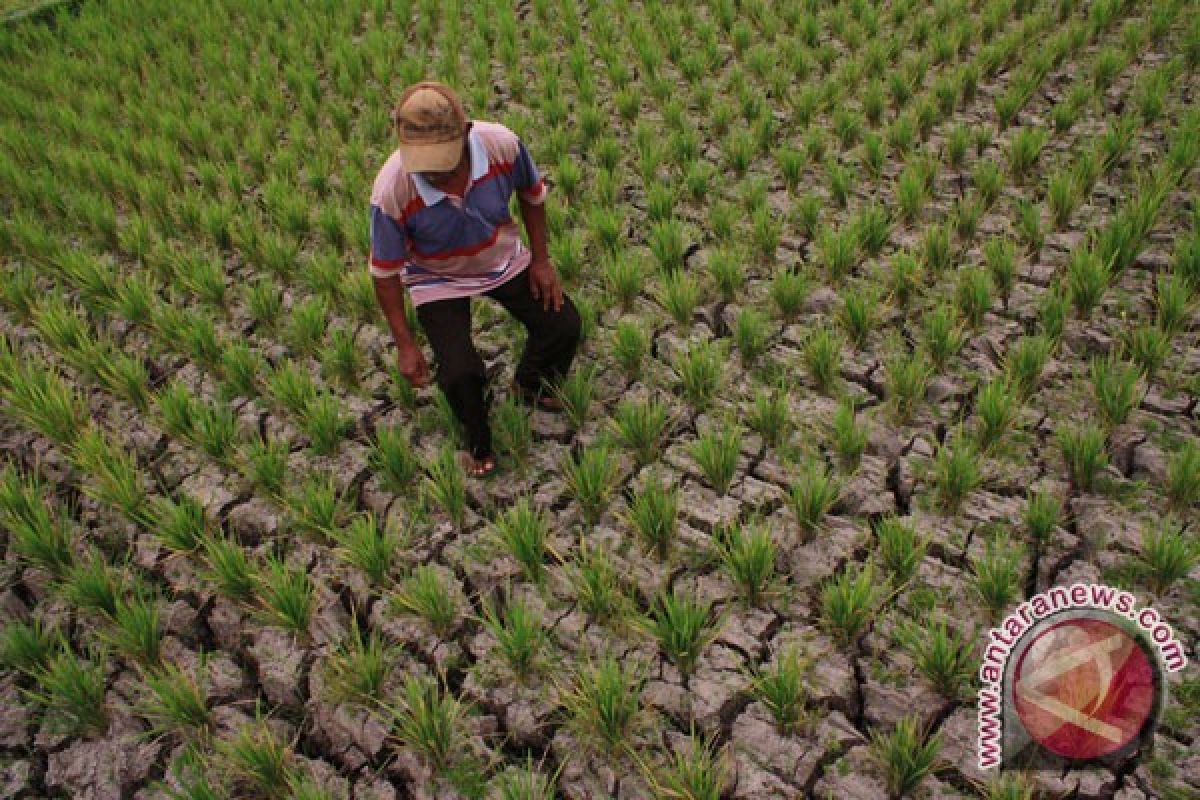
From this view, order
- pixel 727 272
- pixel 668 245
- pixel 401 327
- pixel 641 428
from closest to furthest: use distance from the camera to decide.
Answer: pixel 401 327 < pixel 641 428 < pixel 727 272 < pixel 668 245

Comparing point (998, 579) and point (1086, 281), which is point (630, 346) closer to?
point (998, 579)

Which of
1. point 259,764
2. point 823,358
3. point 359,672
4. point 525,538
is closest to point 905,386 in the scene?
point 823,358

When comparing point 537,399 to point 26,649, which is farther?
point 537,399

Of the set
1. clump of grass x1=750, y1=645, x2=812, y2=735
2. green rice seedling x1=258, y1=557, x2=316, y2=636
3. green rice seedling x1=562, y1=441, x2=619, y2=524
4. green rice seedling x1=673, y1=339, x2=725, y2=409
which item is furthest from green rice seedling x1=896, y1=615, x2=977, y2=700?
green rice seedling x1=258, y1=557, x2=316, y2=636

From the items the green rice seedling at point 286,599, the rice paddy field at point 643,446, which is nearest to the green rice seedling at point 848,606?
the rice paddy field at point 643,446

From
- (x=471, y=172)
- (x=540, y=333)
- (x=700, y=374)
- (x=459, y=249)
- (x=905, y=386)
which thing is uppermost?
(x=471, y=172)

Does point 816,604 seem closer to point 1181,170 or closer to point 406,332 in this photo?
point 406,332

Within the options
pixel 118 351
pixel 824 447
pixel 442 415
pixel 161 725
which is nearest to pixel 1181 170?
pixel 824 447

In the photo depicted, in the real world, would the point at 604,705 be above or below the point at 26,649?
below
